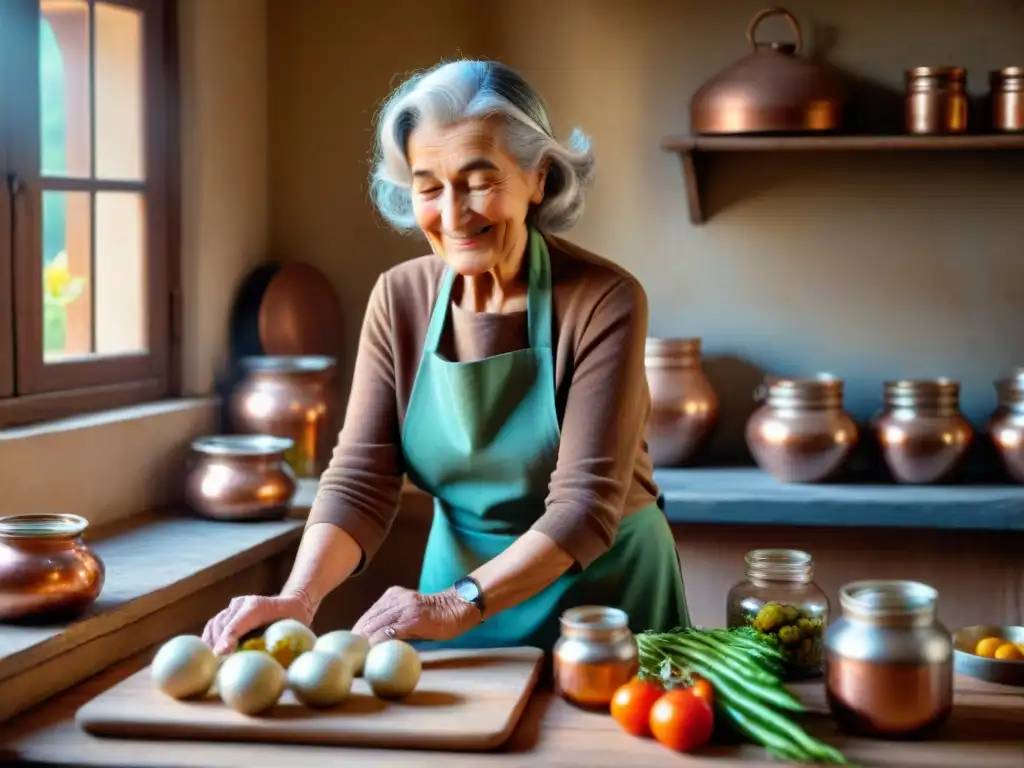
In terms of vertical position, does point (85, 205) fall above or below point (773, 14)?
below

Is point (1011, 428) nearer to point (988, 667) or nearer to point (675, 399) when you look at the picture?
point (675, 399)

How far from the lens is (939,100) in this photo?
3.37 metres

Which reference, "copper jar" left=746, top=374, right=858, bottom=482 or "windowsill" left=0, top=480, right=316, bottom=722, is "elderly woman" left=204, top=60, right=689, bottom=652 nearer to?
"windowsill" left=0, top=480, right=316, bottom=722

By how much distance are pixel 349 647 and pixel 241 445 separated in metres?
1.52

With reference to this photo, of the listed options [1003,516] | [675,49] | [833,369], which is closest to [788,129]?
[675,49]

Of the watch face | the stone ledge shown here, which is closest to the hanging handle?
the stone ledge

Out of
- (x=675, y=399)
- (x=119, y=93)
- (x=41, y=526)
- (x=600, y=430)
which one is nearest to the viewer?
(x=600, y=430)

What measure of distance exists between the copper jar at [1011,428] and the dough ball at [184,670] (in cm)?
231

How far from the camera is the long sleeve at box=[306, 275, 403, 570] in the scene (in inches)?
81.0

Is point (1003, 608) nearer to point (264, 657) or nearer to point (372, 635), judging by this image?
point (372, 635)

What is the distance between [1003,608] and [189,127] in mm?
2309

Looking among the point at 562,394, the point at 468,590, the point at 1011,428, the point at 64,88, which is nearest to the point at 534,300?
the point at 562,394

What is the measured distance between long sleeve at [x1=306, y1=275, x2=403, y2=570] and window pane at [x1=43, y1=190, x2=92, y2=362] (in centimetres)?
103

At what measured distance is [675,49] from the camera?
367 cm
